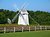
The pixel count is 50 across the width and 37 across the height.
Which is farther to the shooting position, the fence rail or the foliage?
the foliage

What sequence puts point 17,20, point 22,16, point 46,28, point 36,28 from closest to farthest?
point 36,28, point 46,28, point 22,16, point 17,20

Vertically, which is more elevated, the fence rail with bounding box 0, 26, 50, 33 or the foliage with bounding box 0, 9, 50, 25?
the foliage with bounding box 0, 9, 50, 25

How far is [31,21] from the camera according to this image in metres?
70.0

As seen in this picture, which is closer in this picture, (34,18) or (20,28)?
(20,28)

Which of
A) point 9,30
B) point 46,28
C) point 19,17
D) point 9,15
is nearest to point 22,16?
point 19,17

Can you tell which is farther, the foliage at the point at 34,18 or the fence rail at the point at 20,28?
the foliage at the point at 34,18

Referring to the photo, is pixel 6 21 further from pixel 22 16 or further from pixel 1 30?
pixel 1 30

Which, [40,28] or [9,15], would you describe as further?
[9,15]

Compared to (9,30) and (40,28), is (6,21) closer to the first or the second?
(40,28)

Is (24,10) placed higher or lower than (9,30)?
higher

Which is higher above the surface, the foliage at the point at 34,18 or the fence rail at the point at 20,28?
the foliage at the point at 34,18

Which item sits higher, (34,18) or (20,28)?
(34,18)

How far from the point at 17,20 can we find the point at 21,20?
190 inches

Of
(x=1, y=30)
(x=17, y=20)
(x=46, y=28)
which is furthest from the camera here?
(x=17, y=20)
